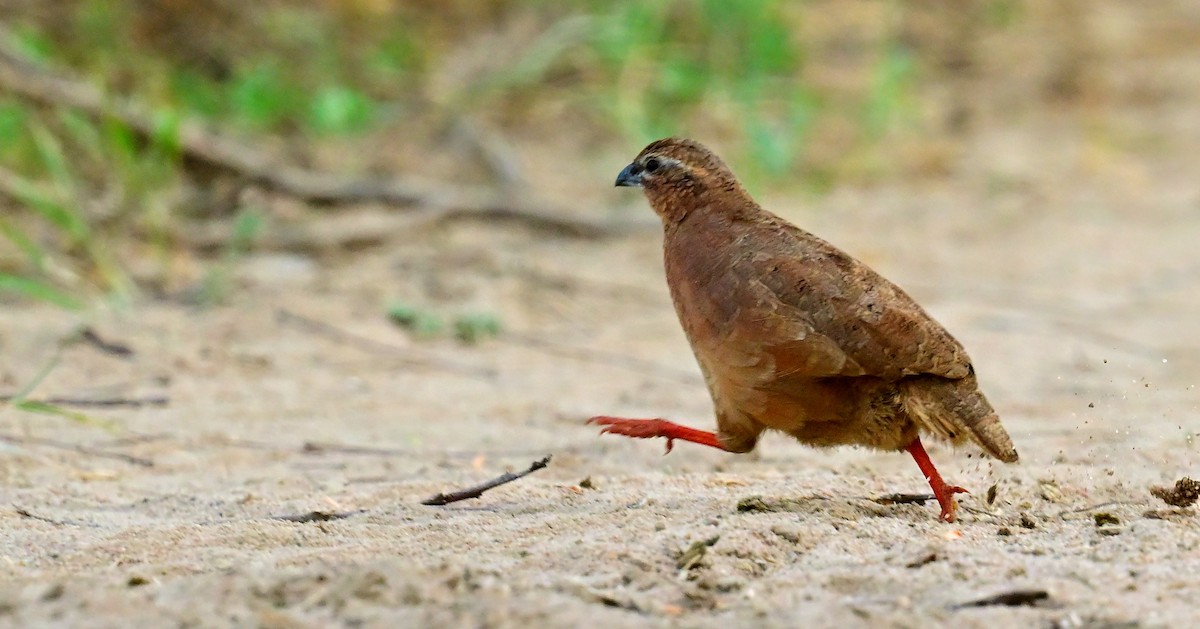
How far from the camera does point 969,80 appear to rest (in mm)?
12547

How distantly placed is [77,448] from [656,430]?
1.95 meters

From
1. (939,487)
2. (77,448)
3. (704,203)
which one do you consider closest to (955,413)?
(939,487)

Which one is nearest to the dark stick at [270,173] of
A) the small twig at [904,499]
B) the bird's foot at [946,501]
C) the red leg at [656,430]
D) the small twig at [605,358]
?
the small twig at [605,358]

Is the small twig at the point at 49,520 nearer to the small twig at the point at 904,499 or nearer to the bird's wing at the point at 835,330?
the bird's wing at the point at 835,330

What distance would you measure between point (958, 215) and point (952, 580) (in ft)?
24.9

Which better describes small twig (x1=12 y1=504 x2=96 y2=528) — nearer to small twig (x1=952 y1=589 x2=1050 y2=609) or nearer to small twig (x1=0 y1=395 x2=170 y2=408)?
small twig (x1=0 y1=395 x2=170 y2=408)

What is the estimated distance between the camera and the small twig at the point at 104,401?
493 cm

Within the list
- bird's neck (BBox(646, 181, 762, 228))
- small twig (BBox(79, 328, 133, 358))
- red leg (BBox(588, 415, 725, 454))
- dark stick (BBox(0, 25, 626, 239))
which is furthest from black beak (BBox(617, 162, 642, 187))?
dark stick (BBox(0, 25, 626, 239))

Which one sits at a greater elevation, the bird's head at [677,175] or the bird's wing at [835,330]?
the bird's head at [677,175]

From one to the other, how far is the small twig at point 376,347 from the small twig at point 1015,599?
3.76 meters

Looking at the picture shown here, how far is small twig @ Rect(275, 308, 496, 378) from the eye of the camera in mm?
6336

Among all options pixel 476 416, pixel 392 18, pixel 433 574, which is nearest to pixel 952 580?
pixel 433 574

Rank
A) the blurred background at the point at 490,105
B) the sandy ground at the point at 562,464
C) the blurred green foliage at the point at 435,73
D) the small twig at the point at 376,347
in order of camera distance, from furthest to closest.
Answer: the blurred green foliage at the point at 435,73
the blurred background at the point at 490,105
the small twig at the point at 376,347
the sandy ground at the point at 562,464

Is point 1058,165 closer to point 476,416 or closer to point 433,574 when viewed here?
point 476,416
